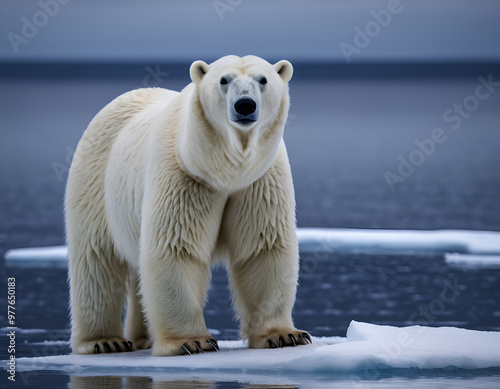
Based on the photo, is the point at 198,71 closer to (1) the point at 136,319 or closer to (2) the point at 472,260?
(1) the point at 136,319

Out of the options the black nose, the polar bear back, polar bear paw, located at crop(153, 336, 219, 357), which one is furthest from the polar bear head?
polar bear paw, located at crop(153, 336, 219, 357)

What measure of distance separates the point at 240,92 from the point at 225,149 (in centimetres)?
41

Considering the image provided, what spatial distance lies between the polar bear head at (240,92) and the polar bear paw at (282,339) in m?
1.23

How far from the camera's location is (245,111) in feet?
17.8

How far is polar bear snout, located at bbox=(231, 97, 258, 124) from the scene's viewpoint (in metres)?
5.41

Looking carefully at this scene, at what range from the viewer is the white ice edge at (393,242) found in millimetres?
13531

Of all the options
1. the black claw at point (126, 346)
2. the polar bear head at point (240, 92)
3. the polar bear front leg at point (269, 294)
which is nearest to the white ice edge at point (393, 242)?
the black claw at point (126, 346)

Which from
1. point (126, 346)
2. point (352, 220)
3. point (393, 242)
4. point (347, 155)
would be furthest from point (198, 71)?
point (347, 155)

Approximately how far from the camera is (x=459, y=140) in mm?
66438

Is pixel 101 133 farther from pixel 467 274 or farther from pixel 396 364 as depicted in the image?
pixel 467 274

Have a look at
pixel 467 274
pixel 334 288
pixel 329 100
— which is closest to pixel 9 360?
pixel 334 288

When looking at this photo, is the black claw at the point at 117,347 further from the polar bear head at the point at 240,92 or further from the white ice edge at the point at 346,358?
the polar bear head at the point at 240,92

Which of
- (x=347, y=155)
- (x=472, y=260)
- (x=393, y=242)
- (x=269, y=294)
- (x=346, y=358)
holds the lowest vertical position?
(x=346, y=358)

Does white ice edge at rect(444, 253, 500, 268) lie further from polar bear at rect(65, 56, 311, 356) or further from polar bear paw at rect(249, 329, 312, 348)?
polar bear paw at rect(249, 329, 312, 348)
